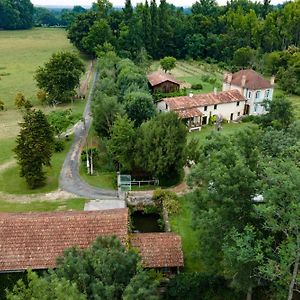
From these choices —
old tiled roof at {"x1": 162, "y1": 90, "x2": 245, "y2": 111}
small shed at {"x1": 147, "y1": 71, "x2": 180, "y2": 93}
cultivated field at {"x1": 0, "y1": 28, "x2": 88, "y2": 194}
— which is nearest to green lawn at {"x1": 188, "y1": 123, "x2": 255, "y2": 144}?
old tiled roof at {"x1": 162, "y1": 90, "x2": 245, "y2": 111}

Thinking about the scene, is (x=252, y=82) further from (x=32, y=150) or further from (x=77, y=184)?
(x=32, y=150)

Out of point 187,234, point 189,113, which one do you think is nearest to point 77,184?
point 187,234

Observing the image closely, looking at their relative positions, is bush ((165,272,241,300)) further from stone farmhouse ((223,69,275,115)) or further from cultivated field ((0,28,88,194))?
stone farmhouse ((223,69,275,115))

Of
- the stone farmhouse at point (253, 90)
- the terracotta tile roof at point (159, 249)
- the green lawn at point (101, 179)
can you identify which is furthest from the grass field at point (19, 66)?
the stone farmhouse at point (253, 90)

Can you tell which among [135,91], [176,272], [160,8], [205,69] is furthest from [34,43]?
[176,272]

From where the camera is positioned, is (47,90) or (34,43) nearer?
(47,90)

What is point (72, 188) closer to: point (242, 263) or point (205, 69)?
point (242, 263)

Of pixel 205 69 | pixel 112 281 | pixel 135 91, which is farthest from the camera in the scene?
pixel 205 69
